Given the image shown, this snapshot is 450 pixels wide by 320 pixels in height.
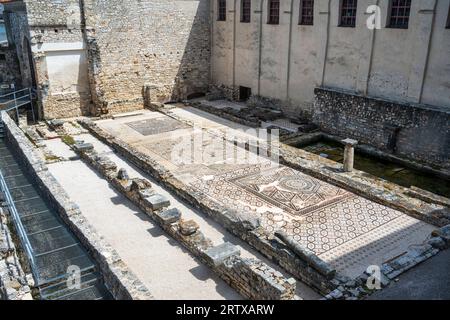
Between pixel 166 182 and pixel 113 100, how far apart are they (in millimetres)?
9822

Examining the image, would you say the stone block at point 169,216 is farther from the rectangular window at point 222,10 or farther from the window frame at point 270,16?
the rectangular window at point 222,10

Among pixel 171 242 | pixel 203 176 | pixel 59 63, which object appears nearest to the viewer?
pixel 171 242

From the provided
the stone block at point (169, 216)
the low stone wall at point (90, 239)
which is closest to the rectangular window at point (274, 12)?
the low stone wall at point (90, 239)

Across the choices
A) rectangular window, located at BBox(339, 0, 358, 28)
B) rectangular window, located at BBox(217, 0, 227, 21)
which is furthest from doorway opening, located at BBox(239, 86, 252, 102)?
rectangular window, located at BBox(339, 0, 358, 28)

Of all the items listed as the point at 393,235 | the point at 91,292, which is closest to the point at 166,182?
the point at 91,292

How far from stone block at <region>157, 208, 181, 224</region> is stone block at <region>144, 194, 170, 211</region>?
368 mm

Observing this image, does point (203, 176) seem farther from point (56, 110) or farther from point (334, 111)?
point (56, 110)

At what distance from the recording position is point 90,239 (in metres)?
8.41

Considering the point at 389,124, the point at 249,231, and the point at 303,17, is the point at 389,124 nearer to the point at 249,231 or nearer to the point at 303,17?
the point at 303,17

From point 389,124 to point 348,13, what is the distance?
4637mm

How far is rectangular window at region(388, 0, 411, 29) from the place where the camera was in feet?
46.8

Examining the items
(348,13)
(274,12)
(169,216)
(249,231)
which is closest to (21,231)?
(169,216)

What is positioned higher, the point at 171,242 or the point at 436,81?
the point at 436,81
